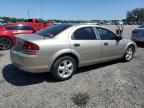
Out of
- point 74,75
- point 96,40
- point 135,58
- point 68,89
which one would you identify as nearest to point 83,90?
point 68,89

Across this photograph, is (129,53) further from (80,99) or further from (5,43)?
(5,43)

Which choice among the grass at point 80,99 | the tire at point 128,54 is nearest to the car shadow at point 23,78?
the grass at point 80,99

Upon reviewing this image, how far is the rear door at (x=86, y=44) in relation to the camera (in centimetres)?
552

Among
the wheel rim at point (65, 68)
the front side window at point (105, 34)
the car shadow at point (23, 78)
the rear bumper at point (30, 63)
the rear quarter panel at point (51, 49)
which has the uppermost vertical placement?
the front side window at point (105, 34)

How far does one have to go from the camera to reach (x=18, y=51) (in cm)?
522

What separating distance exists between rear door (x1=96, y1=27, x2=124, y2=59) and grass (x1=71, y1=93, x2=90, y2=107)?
211 centimetres

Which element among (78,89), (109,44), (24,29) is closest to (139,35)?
(109,44)

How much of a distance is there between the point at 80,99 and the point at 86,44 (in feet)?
6.18

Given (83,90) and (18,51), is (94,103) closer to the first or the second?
(83,90)

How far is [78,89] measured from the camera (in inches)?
193

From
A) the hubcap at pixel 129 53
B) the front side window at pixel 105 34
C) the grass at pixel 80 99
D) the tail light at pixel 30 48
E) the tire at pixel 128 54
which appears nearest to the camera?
the grass at pixel 80 99

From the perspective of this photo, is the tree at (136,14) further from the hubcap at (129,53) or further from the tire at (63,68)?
the tire at (63,68)

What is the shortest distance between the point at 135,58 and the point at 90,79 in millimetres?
3366

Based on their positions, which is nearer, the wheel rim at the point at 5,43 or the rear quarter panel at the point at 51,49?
the rear quarter panel at the point at 51,49
